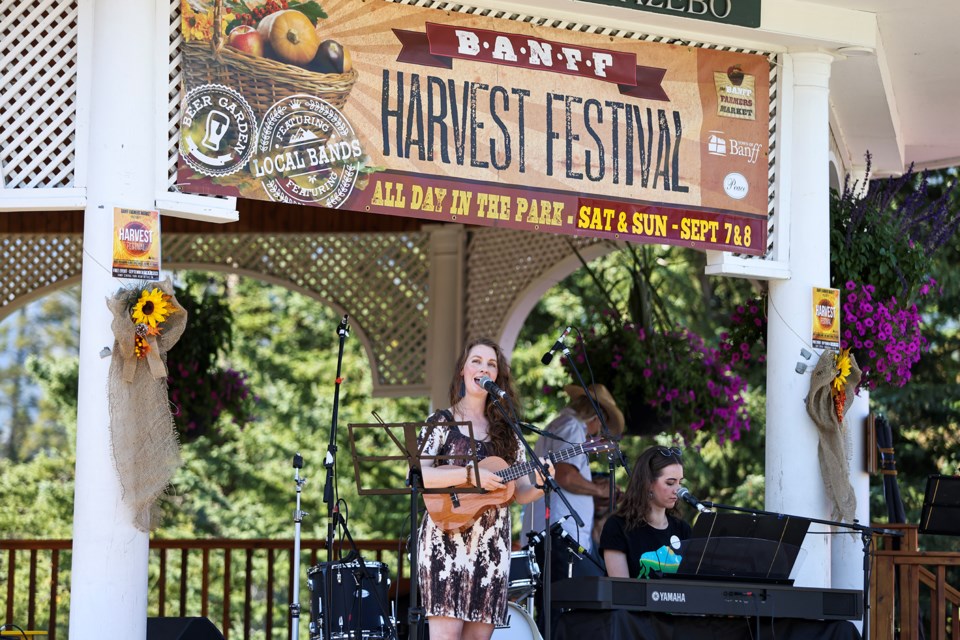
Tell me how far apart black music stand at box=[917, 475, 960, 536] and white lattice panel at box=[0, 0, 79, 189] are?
4.49m

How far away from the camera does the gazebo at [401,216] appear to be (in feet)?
16.3

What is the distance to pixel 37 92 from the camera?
5219 mm

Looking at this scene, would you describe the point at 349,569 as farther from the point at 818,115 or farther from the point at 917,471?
the point at 917,471

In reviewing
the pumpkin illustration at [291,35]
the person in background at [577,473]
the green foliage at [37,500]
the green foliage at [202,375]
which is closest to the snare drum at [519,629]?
the person in background at [577,473]

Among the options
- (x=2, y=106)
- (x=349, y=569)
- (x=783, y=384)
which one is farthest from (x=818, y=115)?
(x=2, y=106)

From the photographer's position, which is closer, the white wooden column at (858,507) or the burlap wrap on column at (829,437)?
the burlap wrap on column at (829,437)

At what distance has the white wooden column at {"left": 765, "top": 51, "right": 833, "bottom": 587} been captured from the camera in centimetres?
623

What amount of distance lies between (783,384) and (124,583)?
3.22 metres

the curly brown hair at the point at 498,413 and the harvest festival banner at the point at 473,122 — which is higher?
the harvest festival banner at the point at 473,122

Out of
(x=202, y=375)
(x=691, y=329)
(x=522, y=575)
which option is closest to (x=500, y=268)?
(x=202, y=375)

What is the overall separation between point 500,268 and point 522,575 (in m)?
3.74

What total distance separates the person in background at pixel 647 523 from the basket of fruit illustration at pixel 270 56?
207 cm

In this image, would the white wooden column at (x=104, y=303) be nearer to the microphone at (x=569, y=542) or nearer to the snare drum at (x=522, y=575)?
the snare drum at (x=522, y=575)

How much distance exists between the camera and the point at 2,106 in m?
5.21
